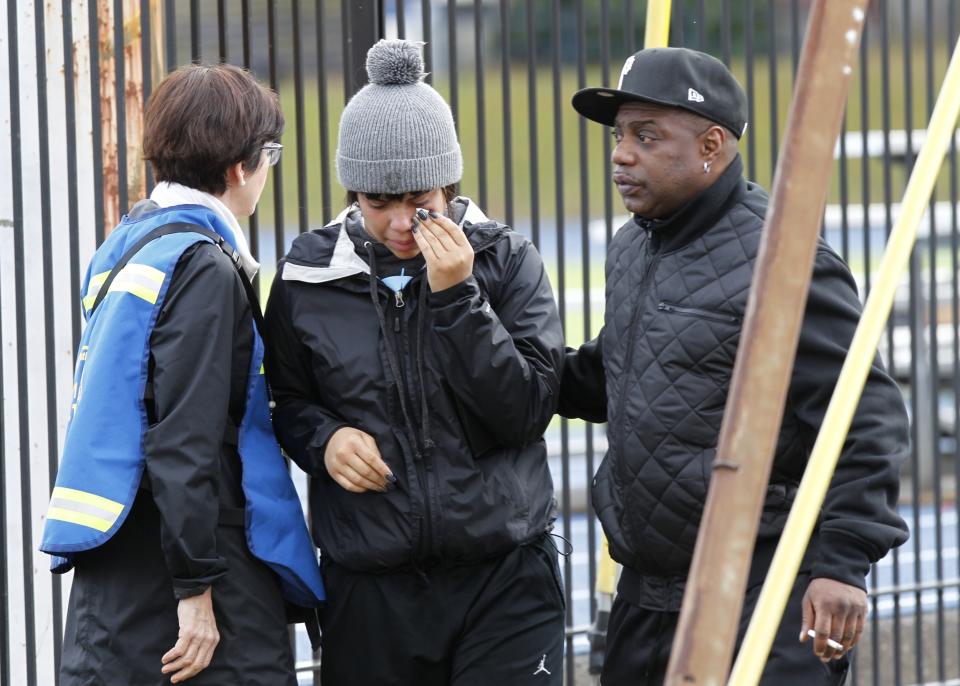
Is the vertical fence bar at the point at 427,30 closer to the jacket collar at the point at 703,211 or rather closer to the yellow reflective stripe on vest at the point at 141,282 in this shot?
the jacket collar at the point at 703,211

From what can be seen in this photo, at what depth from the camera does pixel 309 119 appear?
4.40 m

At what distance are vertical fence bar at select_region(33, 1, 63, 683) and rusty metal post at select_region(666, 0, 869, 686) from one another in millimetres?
2886

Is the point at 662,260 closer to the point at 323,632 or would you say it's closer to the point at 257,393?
the point at 257,393

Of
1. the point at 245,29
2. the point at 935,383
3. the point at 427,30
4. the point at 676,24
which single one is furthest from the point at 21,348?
the point at 935,383

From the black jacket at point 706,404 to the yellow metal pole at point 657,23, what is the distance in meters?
1.10

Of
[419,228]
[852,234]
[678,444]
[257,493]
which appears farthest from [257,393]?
[852,234]

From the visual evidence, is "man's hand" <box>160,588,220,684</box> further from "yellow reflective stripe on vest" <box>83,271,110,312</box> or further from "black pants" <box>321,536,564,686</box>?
"yellow reflective stripe on vest" <box>83,271,110,312</box>

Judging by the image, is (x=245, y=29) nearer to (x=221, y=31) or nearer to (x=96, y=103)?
(x=221, y=31)

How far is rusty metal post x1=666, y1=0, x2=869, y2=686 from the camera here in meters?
1.60

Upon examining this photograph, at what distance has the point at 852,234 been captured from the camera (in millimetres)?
6406

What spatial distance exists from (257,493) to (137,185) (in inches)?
59.4

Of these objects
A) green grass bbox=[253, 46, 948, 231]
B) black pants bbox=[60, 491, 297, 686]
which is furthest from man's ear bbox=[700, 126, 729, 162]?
green grass bbox=[253, 46, 948, 231]

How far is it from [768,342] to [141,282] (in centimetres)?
155

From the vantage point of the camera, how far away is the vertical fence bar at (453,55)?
4387 millimetres
